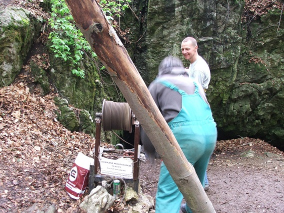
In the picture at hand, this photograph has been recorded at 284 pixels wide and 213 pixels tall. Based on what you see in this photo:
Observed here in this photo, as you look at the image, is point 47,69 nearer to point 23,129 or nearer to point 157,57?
point 23,129

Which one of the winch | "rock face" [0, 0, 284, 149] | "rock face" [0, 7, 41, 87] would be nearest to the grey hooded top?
the winch

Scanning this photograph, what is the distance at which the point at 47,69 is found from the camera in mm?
6414

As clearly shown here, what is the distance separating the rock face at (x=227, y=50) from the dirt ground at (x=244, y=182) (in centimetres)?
215

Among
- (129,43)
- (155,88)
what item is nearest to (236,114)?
(129,43)

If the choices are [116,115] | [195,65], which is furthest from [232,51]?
[116,115]

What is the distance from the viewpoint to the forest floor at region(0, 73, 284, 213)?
357cm

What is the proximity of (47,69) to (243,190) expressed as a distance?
16.5 ft

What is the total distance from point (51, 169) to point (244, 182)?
3.74 metres

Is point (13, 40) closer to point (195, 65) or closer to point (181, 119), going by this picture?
point (195, 65)

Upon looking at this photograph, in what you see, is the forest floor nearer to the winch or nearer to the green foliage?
the winch

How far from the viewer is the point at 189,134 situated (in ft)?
8.10

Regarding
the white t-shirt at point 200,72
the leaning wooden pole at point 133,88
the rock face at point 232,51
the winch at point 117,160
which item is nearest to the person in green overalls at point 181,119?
the leaning wooden pole at point 133,88

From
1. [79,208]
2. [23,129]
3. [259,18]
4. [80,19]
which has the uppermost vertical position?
[259,18]

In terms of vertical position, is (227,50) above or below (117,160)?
above
